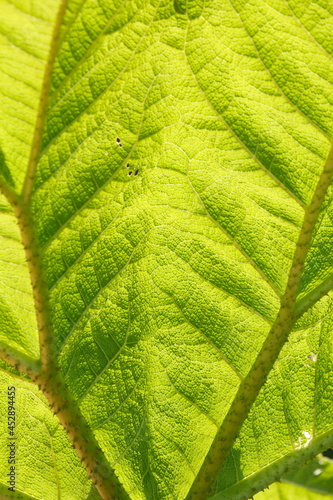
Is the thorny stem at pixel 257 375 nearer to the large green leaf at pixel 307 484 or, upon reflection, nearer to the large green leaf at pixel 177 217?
the large green leaf at pixel 177 217

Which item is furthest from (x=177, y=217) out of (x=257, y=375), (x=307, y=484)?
(x=307, y=484)

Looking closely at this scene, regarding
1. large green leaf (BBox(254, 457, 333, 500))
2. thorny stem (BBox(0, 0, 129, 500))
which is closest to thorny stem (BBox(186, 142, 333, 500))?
thorny stem (BBox(0, 0, 129, 500))

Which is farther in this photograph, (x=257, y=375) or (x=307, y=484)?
(x=307, y=484)

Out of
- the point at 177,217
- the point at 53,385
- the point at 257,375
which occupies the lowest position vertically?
the point at 53,385

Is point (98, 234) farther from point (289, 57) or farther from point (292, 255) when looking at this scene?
point (289, 57)

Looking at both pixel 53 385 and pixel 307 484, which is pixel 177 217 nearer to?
pixel 53 385

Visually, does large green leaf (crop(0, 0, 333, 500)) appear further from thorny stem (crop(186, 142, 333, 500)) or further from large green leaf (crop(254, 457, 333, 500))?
large green leaf (crop(254, 457, 333, 500))
